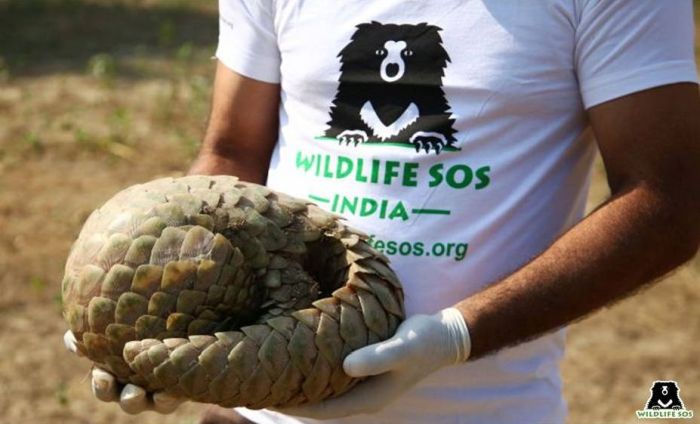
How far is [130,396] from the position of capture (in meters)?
2.08

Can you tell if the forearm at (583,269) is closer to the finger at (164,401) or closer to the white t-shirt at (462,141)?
the white t-shirt at (462,141)

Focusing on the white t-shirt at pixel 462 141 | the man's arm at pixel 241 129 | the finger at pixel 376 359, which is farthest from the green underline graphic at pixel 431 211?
the man's arm at pixel 241 129

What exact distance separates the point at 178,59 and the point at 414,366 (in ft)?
21.1

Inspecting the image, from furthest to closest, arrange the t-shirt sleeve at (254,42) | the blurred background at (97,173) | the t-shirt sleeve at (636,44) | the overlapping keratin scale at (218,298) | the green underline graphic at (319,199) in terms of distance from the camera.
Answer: the blurred background at (97,173), the t-shirt sleeve at (254,42), the green underline graphic at (319,199), the t-shirt sleeve at (636,44), the overlapping keratin scale at (218,298)

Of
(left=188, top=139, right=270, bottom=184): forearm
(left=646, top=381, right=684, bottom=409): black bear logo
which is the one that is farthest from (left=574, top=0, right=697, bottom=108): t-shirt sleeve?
(left=646, top=381, right=684, bottom=409): black bear logo

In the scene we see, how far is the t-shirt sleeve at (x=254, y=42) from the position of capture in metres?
2.55

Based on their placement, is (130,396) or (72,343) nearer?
(130,396)

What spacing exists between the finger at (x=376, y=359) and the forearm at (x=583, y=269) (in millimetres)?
157

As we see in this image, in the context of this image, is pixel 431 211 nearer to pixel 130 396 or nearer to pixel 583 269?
pixel 583 269

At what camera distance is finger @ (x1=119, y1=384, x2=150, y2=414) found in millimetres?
2080

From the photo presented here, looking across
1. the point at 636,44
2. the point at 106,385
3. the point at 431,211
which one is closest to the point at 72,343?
the point at 106,385

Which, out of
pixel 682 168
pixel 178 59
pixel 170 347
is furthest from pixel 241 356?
pixel 178 59

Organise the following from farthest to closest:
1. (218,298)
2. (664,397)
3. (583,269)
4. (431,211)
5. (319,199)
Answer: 1. (664,397)
2. (319,199)
3. (431,211)
4. (583,269)
5. (218,298)

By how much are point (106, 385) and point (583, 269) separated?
0.85 metres
